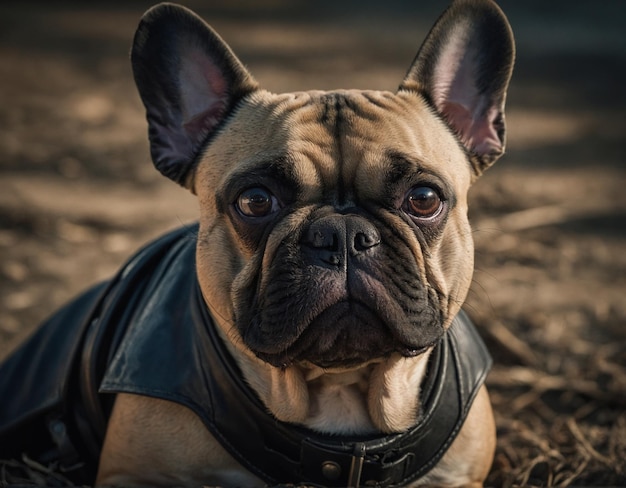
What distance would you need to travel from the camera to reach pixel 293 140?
85.0 inches

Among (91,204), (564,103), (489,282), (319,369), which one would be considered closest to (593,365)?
(489,282)

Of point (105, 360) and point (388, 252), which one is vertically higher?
point (388, 252)

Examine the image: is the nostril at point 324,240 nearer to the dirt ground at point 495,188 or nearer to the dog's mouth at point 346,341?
the dog's mouth at point 346,341

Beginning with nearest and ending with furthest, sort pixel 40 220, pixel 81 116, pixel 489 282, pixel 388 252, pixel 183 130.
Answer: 1. pixel 388 252
2. pixel 183 130
3. pixel 489 282
4. pixel 40 220
5. pixel 81 116

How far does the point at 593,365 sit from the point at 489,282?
78 cm

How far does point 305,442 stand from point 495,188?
3326 mm

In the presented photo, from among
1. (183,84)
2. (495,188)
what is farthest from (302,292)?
(495,188)

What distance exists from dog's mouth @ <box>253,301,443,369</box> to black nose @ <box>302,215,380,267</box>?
104mm

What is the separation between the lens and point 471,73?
2457mm

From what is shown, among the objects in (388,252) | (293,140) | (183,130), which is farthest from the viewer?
(183,130)

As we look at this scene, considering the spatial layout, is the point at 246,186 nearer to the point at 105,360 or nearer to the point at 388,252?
the point at 388,252

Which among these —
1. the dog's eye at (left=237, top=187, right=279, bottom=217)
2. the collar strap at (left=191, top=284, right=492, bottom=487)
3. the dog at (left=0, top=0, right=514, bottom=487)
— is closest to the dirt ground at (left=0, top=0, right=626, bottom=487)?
the collar strap at (left=191, top=284, right=492, bottom=487)

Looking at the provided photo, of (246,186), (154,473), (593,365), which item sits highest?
(246,186)

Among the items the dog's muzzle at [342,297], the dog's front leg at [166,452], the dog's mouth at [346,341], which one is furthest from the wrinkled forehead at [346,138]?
the dog's front leg at [166,452]
